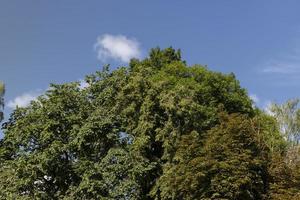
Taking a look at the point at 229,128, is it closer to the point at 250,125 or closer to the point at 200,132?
the point at 250,125

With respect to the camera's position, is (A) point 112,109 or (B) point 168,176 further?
(A) point 112,109

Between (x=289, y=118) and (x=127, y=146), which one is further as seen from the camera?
(x=289, y=118)

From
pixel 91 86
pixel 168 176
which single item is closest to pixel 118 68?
pixel 91 86

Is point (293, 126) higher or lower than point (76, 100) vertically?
higher

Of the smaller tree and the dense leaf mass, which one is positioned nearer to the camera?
the dense leaf mass

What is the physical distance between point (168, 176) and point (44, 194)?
668 cm

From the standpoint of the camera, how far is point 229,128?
76.6 ft

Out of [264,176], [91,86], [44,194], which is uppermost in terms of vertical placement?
[91,86]

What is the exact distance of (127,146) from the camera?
1098 inches

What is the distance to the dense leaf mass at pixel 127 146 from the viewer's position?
23062mm

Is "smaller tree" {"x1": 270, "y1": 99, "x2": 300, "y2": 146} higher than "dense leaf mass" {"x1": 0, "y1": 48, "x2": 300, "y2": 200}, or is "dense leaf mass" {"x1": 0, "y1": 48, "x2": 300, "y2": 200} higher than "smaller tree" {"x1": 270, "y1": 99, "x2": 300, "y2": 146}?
"smaller tree" {"x1": 270, "y1": 99, "x2": 300, "y2": 146}

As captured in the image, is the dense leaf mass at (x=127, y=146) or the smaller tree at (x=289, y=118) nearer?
the dense leaf mass at (x=127, y=146)

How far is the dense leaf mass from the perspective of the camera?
2306 centimetres

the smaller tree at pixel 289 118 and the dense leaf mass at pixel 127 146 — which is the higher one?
the smaller tree at pixel 289 118
